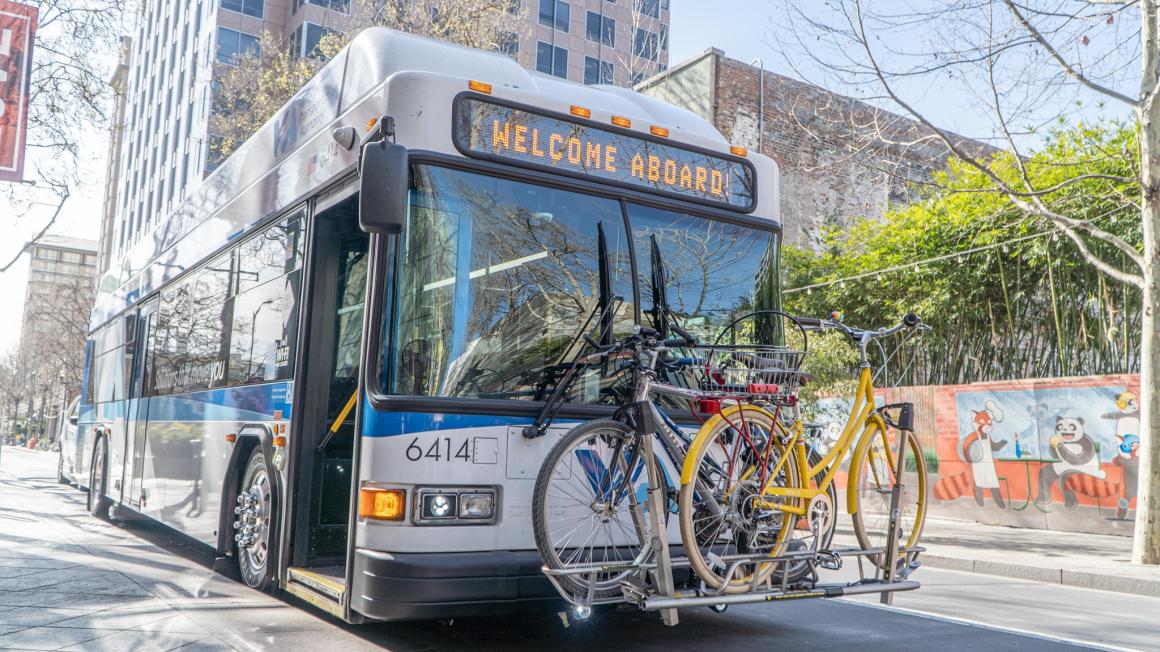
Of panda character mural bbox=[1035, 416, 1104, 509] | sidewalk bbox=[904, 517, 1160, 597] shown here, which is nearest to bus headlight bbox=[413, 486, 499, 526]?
sidewalk bbox=[904, 517, 1160, 597]

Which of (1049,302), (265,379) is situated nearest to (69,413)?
(265,379)

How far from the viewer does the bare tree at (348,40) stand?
2080 centimetres

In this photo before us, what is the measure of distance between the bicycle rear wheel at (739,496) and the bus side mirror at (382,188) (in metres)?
1.84

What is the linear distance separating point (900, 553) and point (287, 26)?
153 feet

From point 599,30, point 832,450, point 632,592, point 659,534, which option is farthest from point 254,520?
point 599,30

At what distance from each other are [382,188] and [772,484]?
2.49 metres

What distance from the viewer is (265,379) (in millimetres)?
6633

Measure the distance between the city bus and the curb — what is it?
6.05 meters

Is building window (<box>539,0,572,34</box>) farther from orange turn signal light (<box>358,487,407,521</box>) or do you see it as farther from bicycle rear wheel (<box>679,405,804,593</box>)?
orange turn signal light (<box>358,487,407,521</box>)

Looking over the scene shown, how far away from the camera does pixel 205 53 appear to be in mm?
46375

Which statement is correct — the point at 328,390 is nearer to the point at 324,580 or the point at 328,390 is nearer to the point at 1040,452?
the point at 324,580

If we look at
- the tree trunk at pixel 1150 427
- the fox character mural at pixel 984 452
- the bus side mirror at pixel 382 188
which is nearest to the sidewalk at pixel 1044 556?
the tree trunk at pixel 1150 427

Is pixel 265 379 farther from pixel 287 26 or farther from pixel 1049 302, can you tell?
pixel 287 26

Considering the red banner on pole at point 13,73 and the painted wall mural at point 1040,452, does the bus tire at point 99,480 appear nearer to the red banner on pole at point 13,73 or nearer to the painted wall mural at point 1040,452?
the red banner on pole at point 13,73
